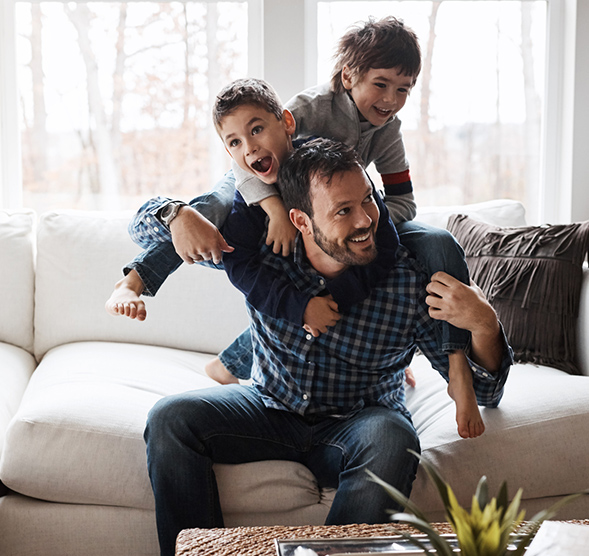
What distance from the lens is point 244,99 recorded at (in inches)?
57.4

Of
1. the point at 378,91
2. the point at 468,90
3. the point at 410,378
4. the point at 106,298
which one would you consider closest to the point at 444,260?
the point at 378,91

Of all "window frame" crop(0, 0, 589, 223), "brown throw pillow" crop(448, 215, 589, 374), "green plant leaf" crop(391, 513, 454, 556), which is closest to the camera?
"green plant leaf" crop(391, 513, 454, 556)

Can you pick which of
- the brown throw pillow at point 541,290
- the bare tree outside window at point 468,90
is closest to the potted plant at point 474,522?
the brown throw pillow at point 541,290

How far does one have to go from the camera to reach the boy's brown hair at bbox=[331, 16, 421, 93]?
155cm

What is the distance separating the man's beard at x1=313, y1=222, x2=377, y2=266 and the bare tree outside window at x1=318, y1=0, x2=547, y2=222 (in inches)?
60.1

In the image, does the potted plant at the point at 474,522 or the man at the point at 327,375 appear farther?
the man at the point at 327,375

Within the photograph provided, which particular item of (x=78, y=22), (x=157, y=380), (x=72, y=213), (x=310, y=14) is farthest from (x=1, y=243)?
(x=310, y=14)

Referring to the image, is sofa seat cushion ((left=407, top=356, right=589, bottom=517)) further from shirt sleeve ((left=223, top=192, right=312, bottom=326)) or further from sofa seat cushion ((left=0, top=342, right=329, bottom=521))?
shirt sleeve ((left=223, top=192, right=312, bottom=326))

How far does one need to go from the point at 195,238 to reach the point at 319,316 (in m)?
0.32

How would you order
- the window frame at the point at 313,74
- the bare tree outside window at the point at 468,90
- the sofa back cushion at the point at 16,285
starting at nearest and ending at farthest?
the sofa back cushion at the point at 16,285
the window frame at the point at 313,74
the bare tree outside window at the point at 468,90

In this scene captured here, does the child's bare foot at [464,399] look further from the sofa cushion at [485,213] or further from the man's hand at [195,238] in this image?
the sofa cushion at [485,213]

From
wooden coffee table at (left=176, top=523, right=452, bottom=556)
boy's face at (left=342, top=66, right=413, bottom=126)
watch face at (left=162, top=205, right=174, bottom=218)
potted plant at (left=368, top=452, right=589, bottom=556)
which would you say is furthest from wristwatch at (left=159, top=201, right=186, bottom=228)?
potted plant at (left=368, top=452, right=589, bottom=556)

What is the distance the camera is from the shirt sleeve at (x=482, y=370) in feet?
4.91

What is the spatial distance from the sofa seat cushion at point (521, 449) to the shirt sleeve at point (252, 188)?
68cm
